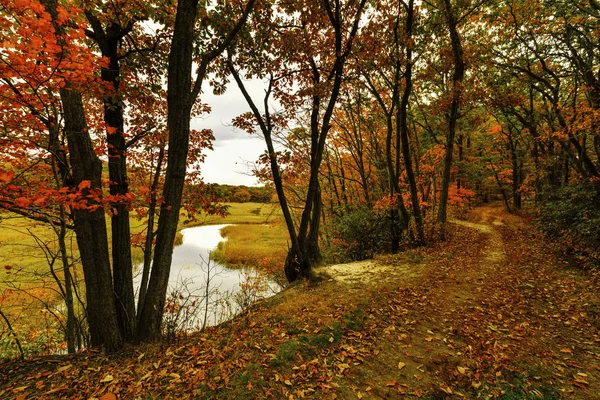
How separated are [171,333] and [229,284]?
13911mm

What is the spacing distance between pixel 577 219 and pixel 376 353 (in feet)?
36.6

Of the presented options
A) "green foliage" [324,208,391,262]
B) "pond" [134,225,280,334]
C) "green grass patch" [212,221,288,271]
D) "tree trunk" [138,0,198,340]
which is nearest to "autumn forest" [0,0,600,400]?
"tree trunk" [138,0,198,340]

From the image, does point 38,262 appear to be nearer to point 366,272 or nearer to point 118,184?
point 118,184

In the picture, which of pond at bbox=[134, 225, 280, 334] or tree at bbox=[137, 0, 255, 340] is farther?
pond at bbox=[134, 225, 280, 334]

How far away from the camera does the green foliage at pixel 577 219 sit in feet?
29.5

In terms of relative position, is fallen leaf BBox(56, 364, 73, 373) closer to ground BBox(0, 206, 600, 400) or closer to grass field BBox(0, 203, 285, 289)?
ground BBox(0, 206, 600, 400)

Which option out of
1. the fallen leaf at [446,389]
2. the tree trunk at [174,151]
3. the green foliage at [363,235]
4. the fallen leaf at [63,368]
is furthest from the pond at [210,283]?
the fallen leaf at [446,389]

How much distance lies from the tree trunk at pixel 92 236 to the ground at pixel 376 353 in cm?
54

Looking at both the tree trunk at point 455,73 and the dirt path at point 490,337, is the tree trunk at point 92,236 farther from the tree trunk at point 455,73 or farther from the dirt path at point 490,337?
the tree trunk at point 455,73

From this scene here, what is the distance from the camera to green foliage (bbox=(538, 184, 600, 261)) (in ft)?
29.5

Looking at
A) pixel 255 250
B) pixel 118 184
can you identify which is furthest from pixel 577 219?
pixel 255 250

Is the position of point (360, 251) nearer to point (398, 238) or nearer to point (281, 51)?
point (398, 238)

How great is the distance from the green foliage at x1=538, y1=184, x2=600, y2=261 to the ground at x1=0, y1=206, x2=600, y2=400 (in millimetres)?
2406

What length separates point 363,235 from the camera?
1500 cm
